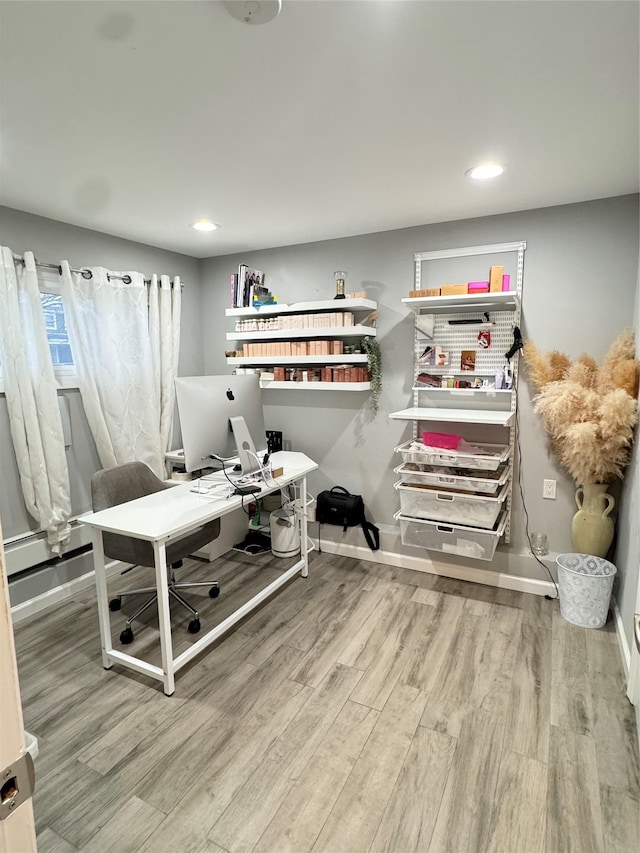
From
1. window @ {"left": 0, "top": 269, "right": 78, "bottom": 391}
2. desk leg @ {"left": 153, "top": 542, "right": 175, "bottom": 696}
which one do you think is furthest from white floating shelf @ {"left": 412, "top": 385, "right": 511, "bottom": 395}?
window @ {"left": 0, "top": 269, "right": 78, "bottom": 391}

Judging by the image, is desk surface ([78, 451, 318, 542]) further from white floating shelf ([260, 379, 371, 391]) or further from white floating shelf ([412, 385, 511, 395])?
white floating shelf ([412, 385, 511, 395])

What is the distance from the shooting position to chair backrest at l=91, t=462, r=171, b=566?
8.00 ft

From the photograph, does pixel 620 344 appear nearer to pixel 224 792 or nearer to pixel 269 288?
pixel 269 288

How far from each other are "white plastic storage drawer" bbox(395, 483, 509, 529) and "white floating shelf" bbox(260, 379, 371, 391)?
762 millimetres

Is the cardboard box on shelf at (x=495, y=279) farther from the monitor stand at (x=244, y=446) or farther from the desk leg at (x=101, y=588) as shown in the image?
the desk leg at (x=101, y=588)

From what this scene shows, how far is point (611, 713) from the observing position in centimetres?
203

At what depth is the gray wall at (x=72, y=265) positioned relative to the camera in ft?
9.05

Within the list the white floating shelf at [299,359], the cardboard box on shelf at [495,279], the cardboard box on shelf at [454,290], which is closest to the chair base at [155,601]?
the white floating shelf at [299,359]

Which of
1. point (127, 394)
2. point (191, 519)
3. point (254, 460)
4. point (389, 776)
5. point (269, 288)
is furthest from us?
point (269, 288)

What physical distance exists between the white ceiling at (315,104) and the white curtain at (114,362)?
58 cm

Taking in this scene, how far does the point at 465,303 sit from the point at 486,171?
926 millimetres

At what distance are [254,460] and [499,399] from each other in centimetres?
167

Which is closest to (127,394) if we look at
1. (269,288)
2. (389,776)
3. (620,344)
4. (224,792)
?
(269,288)

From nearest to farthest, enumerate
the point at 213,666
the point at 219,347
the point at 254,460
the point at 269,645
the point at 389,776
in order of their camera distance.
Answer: the point at 389,776 < the point at 213,666 < the point at 269,645 < the point at 254,460 < the point at 219,347
